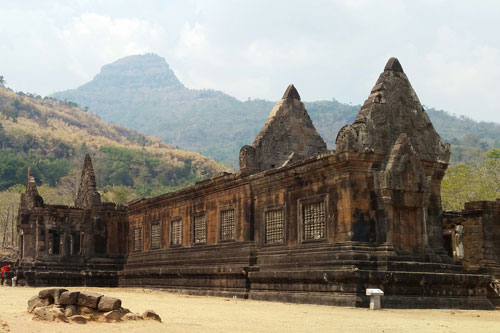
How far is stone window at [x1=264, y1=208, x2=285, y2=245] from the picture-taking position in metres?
21.2

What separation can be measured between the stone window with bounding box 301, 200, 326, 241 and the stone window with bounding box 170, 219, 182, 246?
959 cm

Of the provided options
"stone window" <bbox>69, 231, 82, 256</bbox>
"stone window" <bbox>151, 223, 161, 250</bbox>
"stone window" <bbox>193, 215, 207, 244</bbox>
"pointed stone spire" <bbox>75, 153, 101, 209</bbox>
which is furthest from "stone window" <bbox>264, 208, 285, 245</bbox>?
"stone window" <bbox>69, 231, 82, 256</bbox>

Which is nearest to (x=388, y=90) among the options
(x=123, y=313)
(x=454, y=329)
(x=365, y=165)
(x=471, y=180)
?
(x=365, y=165)

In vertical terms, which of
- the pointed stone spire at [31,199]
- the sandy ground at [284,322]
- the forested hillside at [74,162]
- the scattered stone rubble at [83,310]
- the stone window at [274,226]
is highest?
the forested hillside at [74,162]

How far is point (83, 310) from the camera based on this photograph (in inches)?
443

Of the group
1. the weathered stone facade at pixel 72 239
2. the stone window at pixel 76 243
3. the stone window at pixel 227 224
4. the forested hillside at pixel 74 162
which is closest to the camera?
the stone window at pixel 227 224

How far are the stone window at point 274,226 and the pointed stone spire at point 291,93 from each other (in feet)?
19.0

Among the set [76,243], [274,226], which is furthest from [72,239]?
[274,226]

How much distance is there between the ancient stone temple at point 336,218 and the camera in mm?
17859

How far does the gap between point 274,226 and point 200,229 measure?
19.3 feet

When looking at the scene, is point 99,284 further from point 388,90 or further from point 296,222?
point 388,90

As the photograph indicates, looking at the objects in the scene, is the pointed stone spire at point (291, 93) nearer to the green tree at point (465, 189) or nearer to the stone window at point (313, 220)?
the stone window at point (313, 220)

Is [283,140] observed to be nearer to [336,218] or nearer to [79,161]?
[336,218]

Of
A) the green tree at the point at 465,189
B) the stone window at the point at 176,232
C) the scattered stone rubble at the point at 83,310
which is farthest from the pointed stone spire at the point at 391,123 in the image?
the green tree at the point at 465,189
